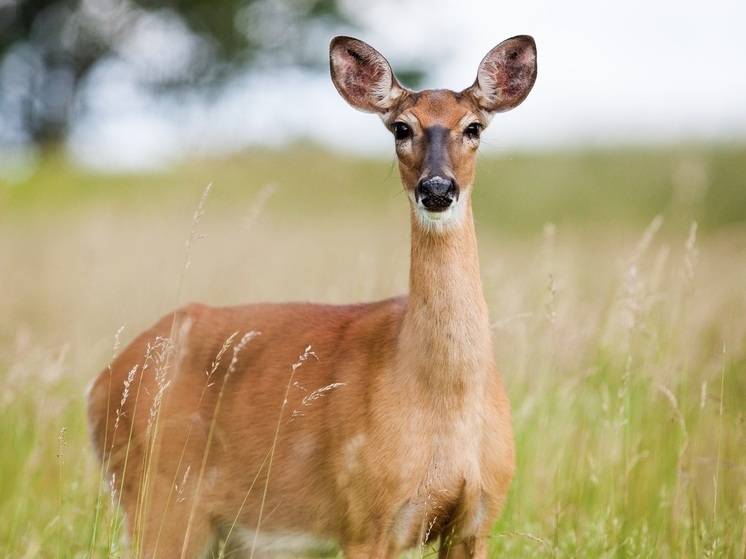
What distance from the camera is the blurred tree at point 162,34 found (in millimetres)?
23109

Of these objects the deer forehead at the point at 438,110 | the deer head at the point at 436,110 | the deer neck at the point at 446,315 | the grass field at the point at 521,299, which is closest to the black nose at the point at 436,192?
the deer head at the point at 436,110

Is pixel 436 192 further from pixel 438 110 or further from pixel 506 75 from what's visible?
pixel 506 75

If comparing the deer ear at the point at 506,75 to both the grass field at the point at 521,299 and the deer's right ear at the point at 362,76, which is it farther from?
the grass field at the point at 521,299

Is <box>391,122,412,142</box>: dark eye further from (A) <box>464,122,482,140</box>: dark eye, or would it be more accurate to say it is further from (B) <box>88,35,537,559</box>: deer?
(A) <box>464,122,482,140</box>: dark eye

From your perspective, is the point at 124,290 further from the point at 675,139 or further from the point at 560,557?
the point at 675,139

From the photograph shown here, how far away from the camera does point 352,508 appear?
3566mm

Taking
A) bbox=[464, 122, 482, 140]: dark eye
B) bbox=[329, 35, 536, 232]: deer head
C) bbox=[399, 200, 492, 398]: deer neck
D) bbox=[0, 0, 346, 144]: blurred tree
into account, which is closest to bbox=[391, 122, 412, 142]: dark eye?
bbox=[329, 35, 536, 232]: deer head

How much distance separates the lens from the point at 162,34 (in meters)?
23.8

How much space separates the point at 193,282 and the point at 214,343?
5646 millimetres

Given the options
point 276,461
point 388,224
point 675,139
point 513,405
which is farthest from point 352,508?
point 675,139

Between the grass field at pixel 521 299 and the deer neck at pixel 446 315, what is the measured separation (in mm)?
419

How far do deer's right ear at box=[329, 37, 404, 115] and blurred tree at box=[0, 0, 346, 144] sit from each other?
64.4ft

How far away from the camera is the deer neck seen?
3.58 metres

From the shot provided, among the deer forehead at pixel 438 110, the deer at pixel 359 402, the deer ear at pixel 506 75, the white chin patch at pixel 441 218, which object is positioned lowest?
the deer at pixel 359 402
